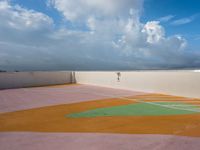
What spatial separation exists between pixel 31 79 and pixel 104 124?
1438 centimetres

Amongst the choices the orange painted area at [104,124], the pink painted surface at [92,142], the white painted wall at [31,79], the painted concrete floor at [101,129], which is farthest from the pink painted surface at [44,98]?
the white painted wall at [31,79]

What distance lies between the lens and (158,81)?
40.7 ft

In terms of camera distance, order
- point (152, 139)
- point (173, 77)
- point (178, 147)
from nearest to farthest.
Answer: point (178, 147), point (152, 139), point (173, 77)

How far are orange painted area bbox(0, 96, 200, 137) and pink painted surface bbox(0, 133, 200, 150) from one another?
0.39 m

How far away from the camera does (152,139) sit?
4.57 meters

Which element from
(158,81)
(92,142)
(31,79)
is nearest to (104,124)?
(92,142)

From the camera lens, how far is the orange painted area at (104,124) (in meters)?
5.26

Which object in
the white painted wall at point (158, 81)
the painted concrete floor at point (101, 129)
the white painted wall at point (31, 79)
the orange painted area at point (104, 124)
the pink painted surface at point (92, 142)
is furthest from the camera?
the white painted wall at point (31, 79)

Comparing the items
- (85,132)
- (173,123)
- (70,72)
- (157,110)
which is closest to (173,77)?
(157,110)

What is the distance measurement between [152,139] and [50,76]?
16370mm

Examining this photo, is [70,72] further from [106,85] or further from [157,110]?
[157,110]

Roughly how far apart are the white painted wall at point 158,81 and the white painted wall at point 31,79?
14.6ft

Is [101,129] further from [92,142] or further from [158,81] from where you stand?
[158,81]

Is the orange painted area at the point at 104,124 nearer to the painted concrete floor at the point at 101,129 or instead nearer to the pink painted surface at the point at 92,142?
the painted concrete floor at the point at 101,129
